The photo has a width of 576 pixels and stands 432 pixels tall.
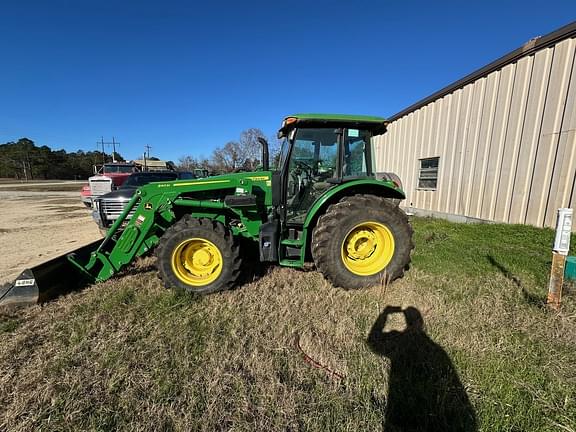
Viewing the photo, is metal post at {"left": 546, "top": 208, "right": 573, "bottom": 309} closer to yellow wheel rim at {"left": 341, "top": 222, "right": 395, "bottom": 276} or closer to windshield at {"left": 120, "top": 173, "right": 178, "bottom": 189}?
yellow wheel rim at {"left": 341, "top": 222, "right": 395, "bottom": 276}

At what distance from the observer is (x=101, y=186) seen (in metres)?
10.4

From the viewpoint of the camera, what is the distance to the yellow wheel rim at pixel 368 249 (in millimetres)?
3609

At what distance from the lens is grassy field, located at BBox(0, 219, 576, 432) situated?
169cm

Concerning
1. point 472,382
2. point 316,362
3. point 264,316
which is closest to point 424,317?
point 472,382

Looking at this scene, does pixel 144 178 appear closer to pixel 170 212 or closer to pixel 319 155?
pixel 170 212

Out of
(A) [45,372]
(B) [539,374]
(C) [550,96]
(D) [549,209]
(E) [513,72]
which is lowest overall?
(A) [45,372]

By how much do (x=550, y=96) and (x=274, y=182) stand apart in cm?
625

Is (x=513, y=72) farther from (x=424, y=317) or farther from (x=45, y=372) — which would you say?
(x=45, y=372)

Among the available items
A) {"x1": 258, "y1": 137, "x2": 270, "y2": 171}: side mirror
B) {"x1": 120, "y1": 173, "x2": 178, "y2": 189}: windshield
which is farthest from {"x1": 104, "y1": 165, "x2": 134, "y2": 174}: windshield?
{"x1": 258, "y1": 137, "x2": 270, "y2": 171}: side mirror

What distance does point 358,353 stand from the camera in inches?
87.9

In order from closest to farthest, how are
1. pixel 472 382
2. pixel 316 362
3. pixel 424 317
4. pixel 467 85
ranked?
pixel 472 382 < pixel 316 362 < pixel 424 317 < pixel 467 85

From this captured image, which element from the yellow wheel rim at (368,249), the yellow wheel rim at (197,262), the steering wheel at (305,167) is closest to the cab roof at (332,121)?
the steering wheel at (305,167)

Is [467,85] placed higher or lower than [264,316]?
higher

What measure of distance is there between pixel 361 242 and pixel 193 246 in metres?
2.18
